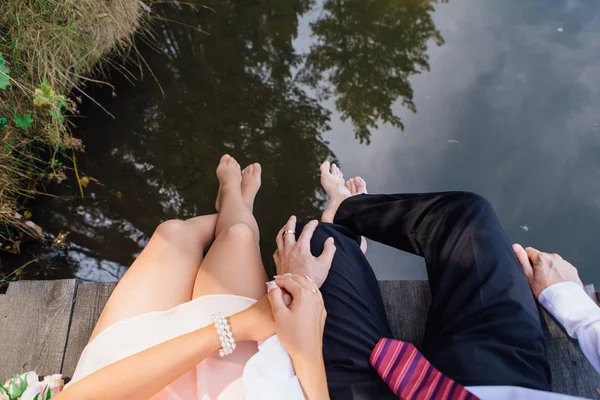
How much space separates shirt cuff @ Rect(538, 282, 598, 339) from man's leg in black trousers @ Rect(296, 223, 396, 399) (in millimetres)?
555


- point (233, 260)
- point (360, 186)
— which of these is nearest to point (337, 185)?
point (360, 186)

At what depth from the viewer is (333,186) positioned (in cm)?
226

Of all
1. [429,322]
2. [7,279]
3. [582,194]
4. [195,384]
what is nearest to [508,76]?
[582,194]

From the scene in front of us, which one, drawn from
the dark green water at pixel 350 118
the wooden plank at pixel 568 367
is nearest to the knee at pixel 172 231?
the dark green water at pixel 350 118

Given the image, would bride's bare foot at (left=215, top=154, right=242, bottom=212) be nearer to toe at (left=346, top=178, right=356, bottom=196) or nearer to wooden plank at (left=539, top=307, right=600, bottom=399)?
toe at (left=346, top=178, right=356, bottom=196)

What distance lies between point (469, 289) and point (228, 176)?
1237 mm

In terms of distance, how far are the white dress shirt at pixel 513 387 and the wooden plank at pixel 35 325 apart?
91 centimetres

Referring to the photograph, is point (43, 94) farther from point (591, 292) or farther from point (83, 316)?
point (591, 292)

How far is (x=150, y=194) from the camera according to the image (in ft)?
8.51

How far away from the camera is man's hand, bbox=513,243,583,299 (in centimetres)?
152

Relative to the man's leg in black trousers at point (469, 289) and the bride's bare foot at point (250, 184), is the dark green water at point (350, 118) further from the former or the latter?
the man's leg in black trousers at point (469, 289)

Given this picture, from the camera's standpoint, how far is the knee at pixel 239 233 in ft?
5.32

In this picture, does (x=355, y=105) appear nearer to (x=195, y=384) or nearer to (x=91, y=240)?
(x=91, y=240)

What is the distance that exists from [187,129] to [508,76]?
6.61 feet
